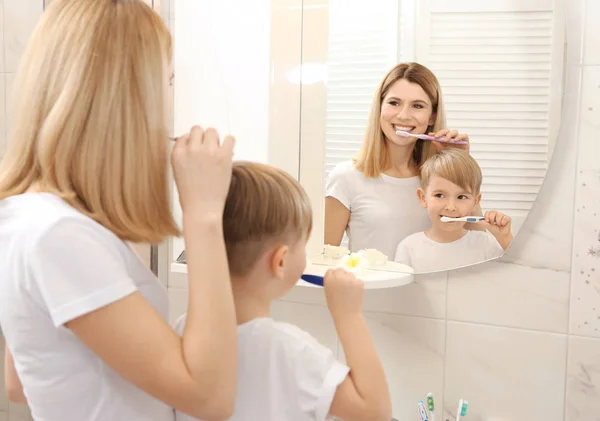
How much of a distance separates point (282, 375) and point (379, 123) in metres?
0.61

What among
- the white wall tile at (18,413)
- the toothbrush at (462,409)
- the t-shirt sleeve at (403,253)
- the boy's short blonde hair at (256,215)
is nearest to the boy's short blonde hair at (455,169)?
the t-shirt sleeve at (403,253)

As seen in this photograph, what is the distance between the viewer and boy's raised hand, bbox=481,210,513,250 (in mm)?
1179

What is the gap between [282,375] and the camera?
0.78m

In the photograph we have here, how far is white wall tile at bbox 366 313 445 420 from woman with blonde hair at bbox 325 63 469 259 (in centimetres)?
14

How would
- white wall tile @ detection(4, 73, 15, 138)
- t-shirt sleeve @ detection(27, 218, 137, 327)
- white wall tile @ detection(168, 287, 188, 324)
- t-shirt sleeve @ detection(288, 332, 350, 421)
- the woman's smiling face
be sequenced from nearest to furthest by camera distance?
t-shirt sleeve @ detection(27, 218, 137, 327)
t-shirt sleeve @ detection(288, 332, 350, 421)
the woman's smiling face
white wall tile @ detection(168, 287, 188, 324)
white wall tile @ detection(4, 73, 15, 138)

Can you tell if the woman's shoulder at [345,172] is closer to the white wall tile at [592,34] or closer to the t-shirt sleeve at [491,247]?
the t-shirt sleeve at [491,247]

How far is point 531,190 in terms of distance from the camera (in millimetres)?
1160

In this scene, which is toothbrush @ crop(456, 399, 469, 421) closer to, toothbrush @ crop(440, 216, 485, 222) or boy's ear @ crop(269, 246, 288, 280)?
toothbrush @ crop(440, 216, 485, 222)

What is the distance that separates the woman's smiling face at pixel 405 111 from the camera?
1.21 metres

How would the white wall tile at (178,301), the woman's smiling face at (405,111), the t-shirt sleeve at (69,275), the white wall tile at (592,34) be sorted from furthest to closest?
the white wall tile at (178,301) < the woman's smiling face at (405,111) < the white wall tile at (592,34) < the t-shirt sleeve at (69,275)

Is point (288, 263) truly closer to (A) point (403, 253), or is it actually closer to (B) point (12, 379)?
(B) point (12, 379)

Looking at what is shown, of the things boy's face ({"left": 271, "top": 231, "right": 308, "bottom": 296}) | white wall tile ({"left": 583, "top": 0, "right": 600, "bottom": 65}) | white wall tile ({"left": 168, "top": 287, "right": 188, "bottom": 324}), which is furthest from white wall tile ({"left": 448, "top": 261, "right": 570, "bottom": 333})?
white wall tile ({"left": 168, "top": 287, "right": 188, "bottom": 324})

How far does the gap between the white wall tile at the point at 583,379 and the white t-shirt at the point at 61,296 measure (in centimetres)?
76

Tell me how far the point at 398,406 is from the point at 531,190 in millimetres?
484
